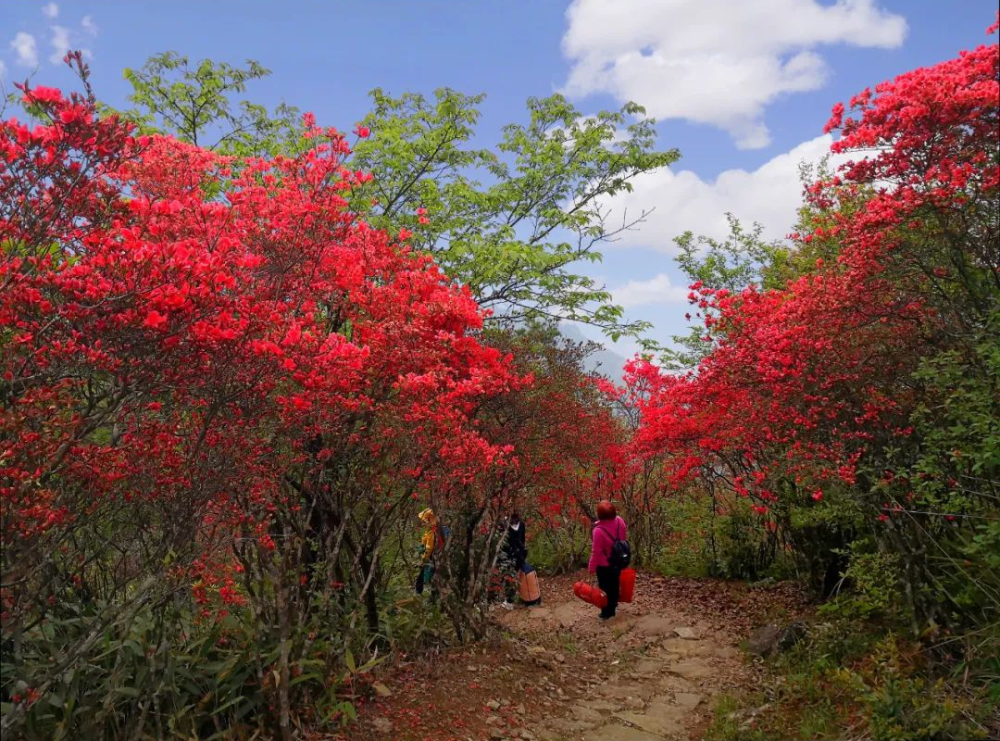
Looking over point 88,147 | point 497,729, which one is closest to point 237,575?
point 497,729

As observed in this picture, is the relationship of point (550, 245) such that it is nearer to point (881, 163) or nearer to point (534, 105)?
point (534, 105)

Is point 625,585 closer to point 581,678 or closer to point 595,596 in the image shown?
point 595,596

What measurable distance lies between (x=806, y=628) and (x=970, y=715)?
105 inches

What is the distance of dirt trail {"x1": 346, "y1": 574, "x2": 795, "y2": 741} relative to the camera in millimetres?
5938

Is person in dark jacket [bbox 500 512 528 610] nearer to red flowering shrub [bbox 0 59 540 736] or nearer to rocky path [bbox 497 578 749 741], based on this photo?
rocky path [bbox 497 578 749 741]

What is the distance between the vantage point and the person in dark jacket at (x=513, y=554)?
31.8 ft

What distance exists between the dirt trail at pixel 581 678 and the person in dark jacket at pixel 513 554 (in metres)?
0.52

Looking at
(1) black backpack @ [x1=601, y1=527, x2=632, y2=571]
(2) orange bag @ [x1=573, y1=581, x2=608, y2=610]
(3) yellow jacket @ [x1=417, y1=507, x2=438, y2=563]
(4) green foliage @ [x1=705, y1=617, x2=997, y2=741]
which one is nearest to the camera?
(4) green foliage @ [x1=705, y1=617, x2=997, y2=741]

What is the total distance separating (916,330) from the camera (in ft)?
19.9

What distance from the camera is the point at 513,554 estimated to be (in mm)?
10047

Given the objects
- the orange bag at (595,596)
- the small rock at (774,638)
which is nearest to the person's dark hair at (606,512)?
the orange bag at (595,596)

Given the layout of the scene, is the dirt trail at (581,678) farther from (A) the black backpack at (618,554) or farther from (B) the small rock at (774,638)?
(A) the black backpack at (618,554)

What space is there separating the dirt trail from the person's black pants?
0.18 m

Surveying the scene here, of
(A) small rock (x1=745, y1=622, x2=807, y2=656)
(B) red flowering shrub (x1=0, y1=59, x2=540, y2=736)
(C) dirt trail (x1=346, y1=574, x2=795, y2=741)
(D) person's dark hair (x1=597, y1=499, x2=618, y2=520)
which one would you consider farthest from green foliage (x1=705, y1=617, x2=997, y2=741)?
(B) red flowering shrub (x1=0, y1=59, x2=540, y2=736)
